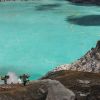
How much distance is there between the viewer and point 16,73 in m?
170

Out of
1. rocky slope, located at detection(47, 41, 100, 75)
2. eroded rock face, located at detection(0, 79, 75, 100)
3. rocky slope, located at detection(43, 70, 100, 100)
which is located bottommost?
rocky slope, located at detection(47, 41, 100, 75)

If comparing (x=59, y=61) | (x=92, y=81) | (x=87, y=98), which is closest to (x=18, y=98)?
(x=87, y=98)

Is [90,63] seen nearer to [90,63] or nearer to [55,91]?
[90,63]

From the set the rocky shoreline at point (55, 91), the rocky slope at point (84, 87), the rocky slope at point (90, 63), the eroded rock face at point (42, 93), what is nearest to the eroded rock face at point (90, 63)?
the rocky slope at point (90, 63)

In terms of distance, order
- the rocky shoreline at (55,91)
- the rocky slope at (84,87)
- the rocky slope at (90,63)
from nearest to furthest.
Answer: the rocky shoreline at (55,91)
the rocky slope at (84,87)
the rocky slope at (90,63)

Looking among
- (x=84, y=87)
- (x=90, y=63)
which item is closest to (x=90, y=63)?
(x=90, y=63)

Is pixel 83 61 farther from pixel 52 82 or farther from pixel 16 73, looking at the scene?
pixel 52 82

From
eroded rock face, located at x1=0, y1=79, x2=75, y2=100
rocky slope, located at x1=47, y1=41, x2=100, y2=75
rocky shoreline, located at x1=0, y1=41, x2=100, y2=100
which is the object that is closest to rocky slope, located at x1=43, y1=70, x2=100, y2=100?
rocky shoreline, located at x1=0, y1=41, x2=100, y2=100

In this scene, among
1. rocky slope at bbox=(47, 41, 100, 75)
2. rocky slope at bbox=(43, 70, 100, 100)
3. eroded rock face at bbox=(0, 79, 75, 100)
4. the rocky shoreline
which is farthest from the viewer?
rocky slope at bbox=(47, 41, 100, 75)

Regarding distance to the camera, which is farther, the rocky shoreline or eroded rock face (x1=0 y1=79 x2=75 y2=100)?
the rocky shoreline

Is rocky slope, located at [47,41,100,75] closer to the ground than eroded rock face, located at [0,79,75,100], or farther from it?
closer to the ground

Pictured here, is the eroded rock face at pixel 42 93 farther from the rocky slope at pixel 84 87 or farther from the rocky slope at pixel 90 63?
the rocky slope at pixel 90 63

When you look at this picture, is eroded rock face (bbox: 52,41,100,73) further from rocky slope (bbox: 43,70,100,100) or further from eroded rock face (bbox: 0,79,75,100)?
eroded rock face (bbox: 0,79,75,100)

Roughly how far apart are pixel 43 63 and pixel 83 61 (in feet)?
211
